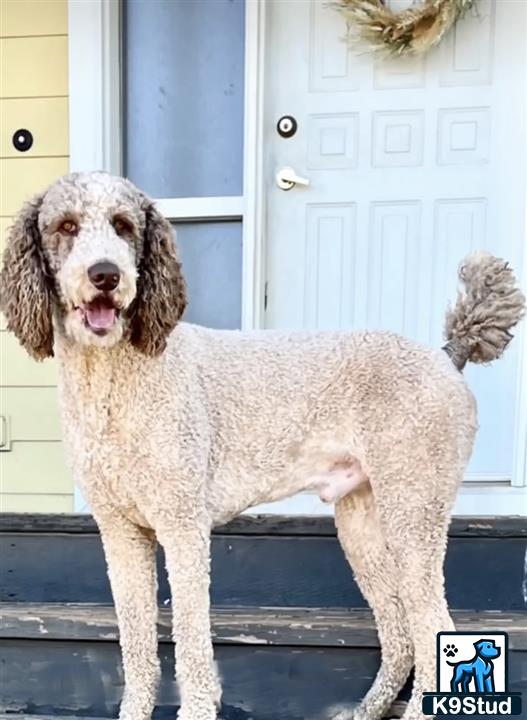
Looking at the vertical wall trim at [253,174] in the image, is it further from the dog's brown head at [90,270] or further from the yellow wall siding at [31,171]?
the dog's brown head at [90,270]

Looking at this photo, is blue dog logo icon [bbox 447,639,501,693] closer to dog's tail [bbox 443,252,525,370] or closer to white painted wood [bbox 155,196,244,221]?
dog's tail [bbox 443,252,525,370]

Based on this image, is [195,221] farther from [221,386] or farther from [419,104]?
[221,386]

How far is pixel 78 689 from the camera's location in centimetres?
154

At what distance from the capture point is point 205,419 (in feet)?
3.96

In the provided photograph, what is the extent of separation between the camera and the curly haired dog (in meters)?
1.08

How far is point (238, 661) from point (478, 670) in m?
0.52

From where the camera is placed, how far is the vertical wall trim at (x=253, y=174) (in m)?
2.24

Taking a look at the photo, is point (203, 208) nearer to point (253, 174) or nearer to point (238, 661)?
point (253, 174)

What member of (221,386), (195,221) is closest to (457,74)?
(195,221)

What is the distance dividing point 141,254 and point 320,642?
95cm

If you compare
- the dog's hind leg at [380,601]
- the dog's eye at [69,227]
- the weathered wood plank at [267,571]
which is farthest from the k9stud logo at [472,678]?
the dog's eye at [69,227]

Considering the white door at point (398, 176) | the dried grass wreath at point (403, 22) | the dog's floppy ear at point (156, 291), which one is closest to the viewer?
the dog's floppy ear at point (156, 291)

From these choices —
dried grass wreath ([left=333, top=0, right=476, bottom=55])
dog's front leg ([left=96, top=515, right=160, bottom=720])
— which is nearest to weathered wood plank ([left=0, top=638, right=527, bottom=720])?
dog's front leg ([left=96, top=515, right=160, bottom=720])

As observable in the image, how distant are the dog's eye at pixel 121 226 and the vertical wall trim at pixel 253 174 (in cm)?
122
